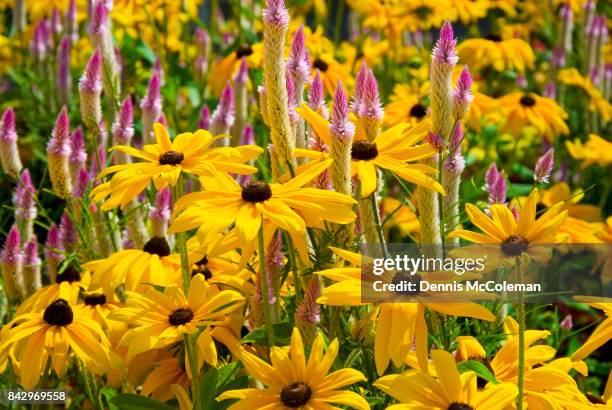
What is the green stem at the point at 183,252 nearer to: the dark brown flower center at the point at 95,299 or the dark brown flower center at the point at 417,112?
the dark brown flower center at the point at 95,299

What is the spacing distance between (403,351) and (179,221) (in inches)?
12.9

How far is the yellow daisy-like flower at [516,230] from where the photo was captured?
1308 mm

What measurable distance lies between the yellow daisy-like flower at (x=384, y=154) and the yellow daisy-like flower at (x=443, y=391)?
0.86 feet

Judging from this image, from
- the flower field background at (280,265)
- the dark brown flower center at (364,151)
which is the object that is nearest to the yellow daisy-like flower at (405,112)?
the flower field background at (280,265)

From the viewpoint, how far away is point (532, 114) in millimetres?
2900

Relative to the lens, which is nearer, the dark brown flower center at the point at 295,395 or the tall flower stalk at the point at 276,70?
the dark brown flower center at the point at 295,395

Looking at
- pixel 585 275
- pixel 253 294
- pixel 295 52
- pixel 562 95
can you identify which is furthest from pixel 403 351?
pixel 562 95

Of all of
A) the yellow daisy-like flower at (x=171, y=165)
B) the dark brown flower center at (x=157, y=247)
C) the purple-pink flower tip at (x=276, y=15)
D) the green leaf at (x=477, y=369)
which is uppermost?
the purple-pink flower tip at (x=276, y=15)

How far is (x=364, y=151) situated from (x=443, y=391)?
15.5 inches

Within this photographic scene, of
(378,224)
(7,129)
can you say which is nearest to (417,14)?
(7,129)

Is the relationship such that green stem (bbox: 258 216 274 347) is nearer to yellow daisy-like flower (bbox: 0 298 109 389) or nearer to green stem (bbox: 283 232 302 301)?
green stem (bbox: 283 232 302 301)

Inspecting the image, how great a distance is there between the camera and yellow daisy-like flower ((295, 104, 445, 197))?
1.39m

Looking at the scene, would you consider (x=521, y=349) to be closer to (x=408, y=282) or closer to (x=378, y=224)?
(x=408, y=282)

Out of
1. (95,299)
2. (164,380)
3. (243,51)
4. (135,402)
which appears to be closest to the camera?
(135,402)
